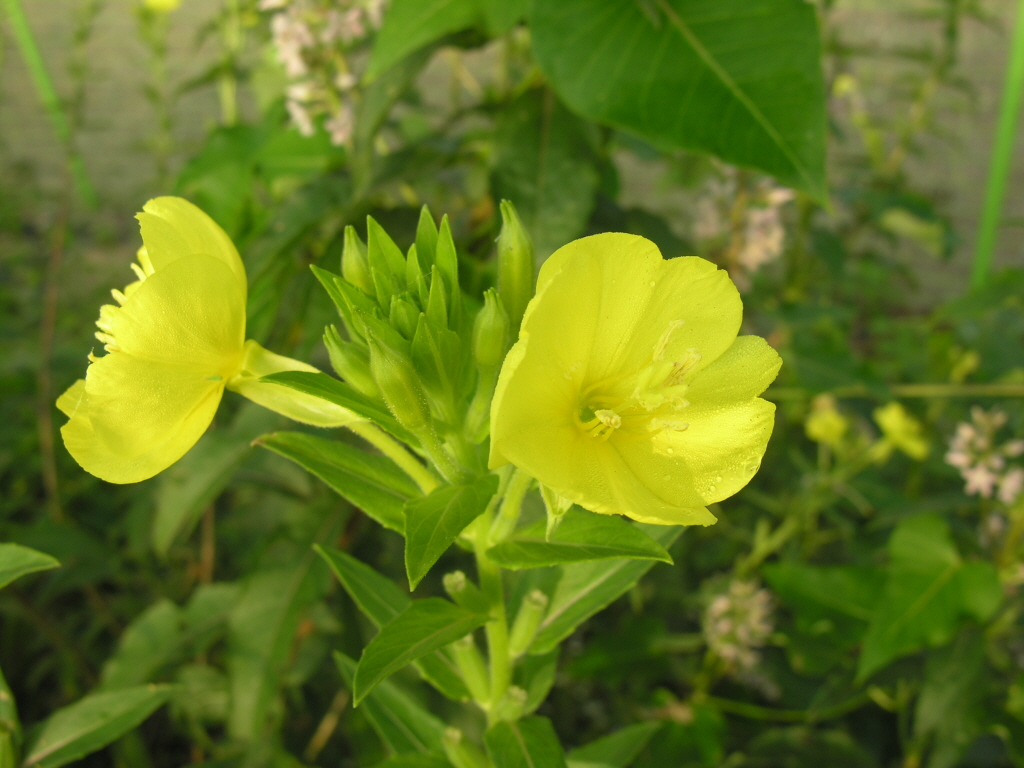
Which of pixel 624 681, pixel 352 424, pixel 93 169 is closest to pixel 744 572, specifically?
pixel 624 681

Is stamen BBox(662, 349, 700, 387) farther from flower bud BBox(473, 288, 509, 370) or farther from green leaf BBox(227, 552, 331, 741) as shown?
green leaf BBox(227, 552, 331, 741)

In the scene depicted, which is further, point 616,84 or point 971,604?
point 971,604

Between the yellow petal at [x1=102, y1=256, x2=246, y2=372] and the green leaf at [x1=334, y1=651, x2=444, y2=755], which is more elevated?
the yellow petal at [x1=102, y1=256, x2=246, y2=372]

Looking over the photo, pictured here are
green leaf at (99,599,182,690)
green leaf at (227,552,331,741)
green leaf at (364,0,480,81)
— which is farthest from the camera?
green leaf at (99,599,182,690)

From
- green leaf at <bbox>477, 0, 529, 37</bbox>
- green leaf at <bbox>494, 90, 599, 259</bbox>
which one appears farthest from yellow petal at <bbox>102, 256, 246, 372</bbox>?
green leaf at <bbox>477, 0, 529, 37</bbox>

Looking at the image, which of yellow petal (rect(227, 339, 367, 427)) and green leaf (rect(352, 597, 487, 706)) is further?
yellow petal (rect(227, 339, 367, 427))

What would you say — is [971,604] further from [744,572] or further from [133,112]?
[133,112]

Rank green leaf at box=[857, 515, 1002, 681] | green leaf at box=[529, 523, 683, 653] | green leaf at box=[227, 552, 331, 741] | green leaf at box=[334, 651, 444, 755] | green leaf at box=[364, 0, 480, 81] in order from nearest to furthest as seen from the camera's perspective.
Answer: green leaf at box=[529, 523, 683, 653] → green leaf at box=[334, 651, 444, 755] → green leaf at box=[364, 0, 480, 81] → green leaf at box=[227, 552, 331, 741] → green leaf at box=[857, 515, 1002, 681]
